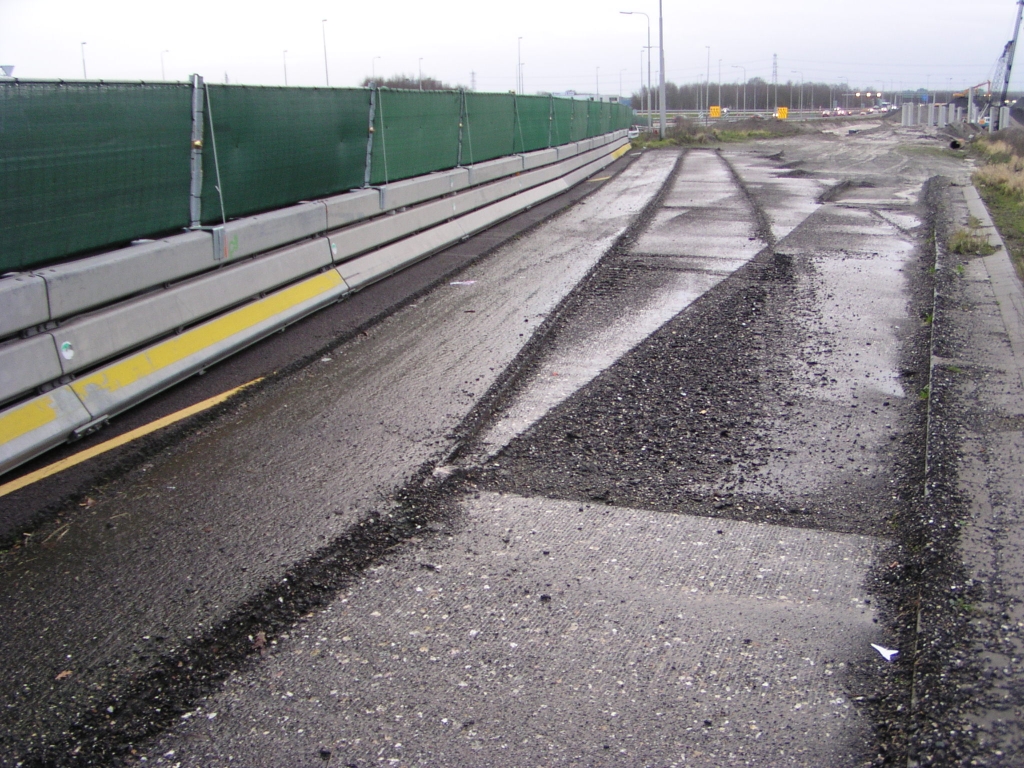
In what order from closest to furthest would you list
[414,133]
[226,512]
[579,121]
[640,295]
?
1. [226,512]
2. [640,295]
3. [414,133]
4. [579,121]

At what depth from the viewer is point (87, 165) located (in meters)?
6.40

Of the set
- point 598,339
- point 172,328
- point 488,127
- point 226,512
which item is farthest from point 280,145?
point 488,127

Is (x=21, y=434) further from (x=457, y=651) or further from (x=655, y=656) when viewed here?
(x=655, y=656)

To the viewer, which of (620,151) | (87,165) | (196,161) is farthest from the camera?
(620,151)

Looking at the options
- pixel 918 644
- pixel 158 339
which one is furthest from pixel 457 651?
pixel 158 339

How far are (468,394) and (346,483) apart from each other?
1.73 m

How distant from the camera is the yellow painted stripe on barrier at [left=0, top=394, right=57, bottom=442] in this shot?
527cm

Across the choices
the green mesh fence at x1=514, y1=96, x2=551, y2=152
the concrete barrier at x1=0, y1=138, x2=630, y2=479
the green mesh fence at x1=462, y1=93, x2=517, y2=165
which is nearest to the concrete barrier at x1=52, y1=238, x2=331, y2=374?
the concrete barrier at x1=0, y1=138, x2=630, y2=479

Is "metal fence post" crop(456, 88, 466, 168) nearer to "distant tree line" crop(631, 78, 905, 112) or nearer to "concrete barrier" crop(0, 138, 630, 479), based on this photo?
"concrete barrier" crop(0, 138, 630, 479)

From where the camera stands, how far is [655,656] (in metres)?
3.58

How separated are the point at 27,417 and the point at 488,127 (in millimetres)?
12842

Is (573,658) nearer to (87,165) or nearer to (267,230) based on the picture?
(87,165)

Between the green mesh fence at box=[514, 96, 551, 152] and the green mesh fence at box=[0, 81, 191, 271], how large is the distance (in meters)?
12.6

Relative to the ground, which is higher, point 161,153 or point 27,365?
point 161,153
